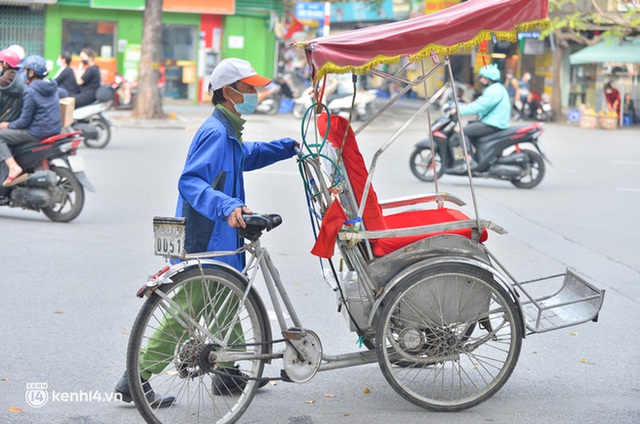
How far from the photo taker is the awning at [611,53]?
2853 centimetres

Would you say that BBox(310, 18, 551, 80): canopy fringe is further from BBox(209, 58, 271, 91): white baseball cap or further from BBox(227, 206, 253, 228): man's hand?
BBox(227, 206, 253, 228): man's hand

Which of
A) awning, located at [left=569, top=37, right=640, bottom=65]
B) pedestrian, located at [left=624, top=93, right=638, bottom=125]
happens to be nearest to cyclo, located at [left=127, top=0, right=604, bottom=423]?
awning, located at [left=569, top=37, right=640, bottom=65]

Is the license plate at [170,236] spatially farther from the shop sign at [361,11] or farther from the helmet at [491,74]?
the shop sign at [361,11]

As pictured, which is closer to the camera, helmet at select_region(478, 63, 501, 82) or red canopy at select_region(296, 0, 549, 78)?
red canopy at select_region(296, 0, 549, 78)

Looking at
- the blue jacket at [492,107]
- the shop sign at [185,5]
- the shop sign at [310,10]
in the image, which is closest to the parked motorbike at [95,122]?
the blue jacket at [492,107]

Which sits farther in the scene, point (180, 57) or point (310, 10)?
point (180, 57)

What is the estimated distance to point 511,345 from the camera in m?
4.70

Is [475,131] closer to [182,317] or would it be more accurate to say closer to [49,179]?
[49,179]

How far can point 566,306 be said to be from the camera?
209 inches

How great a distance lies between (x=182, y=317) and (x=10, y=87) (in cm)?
626

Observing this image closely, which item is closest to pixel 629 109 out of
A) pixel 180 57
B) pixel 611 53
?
pixel 611 53

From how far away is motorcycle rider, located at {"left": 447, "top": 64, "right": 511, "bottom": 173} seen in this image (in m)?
13.3

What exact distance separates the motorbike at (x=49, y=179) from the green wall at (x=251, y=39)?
21933mm

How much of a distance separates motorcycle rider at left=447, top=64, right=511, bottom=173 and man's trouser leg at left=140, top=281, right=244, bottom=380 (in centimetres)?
931
